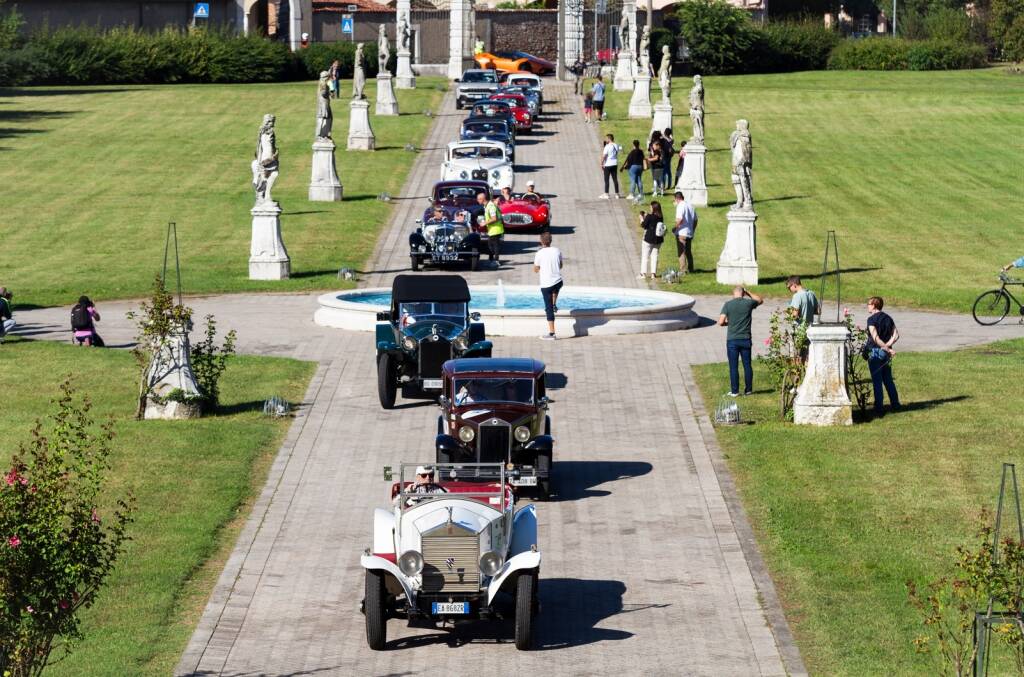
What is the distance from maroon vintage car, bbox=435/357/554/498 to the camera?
766 inches

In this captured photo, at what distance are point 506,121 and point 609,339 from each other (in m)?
25.6

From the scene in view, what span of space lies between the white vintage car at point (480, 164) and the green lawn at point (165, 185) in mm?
2083

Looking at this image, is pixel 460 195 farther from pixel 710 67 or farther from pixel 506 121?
pixel 710 67

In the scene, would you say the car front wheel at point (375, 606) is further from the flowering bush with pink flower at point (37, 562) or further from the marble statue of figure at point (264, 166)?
the marble statue of figure at point (264, 166)

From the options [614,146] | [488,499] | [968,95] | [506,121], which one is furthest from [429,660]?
[968,95]

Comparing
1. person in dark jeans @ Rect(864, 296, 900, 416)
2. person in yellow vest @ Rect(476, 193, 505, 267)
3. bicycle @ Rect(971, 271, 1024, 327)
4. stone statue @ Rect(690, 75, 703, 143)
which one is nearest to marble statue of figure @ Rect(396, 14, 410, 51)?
stone statue @ Rect(690, 75, 703, 143)

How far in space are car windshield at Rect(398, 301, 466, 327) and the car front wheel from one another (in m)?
10.5

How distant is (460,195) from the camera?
40312mm

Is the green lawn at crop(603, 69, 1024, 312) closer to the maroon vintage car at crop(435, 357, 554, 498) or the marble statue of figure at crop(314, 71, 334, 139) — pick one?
the marble statue of figure at crop(314, 71, 334, 139)

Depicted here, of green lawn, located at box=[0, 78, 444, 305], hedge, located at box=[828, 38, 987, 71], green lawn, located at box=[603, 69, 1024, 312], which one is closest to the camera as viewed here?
green lawn, located at box=[0, 78, 444, 305]

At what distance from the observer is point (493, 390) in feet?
65.2

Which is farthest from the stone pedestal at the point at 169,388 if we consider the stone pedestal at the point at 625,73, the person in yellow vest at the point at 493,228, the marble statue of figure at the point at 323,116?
the stone pedestal at the point at 625,73

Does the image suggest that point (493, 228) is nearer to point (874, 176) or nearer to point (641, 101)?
point (874, 176)

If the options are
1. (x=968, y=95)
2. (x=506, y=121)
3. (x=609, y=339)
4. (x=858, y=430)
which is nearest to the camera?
(x=858, y=430)
